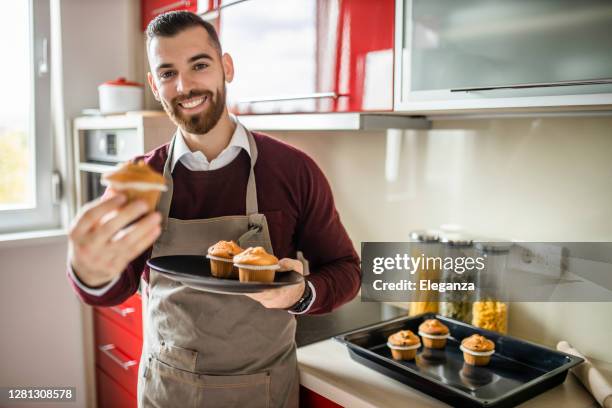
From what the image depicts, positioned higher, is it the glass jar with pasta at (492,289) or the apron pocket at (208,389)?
the glass jar with pasta at (492,289)

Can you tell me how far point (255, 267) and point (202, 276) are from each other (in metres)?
0.11

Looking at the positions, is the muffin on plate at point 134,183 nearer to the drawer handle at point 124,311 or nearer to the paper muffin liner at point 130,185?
the paper muffin liner at point 130,185

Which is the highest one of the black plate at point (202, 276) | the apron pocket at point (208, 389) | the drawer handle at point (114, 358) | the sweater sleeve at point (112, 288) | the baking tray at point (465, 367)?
the black plate at point (202, 276)

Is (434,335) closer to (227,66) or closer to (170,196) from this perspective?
(170,196)

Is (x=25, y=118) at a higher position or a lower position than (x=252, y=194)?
higher

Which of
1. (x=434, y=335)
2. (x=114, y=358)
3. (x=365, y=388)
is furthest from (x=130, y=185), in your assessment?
(x=114, y=358)

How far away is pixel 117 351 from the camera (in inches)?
92.8

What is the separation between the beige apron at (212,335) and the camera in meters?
1.30

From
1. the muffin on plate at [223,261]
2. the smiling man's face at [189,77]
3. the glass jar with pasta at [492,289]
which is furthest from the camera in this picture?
the glass jar with pasta at [492,289]

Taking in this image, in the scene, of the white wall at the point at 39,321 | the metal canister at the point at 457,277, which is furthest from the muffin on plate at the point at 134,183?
the white wall at the point at 39,321

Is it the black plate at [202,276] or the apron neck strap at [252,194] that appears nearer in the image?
the black plate at [202,276]

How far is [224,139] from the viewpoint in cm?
139

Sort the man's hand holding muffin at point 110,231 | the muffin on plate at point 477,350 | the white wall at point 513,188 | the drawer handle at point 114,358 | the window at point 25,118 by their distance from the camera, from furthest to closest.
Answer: the window at point 25,118, the drawer handle at point 114,358, the white wall at point 513,188, the muffin on plate at point 477,350, the man's hand holding muffin at point 110,231

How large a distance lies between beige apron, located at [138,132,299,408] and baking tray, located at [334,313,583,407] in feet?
0.79
